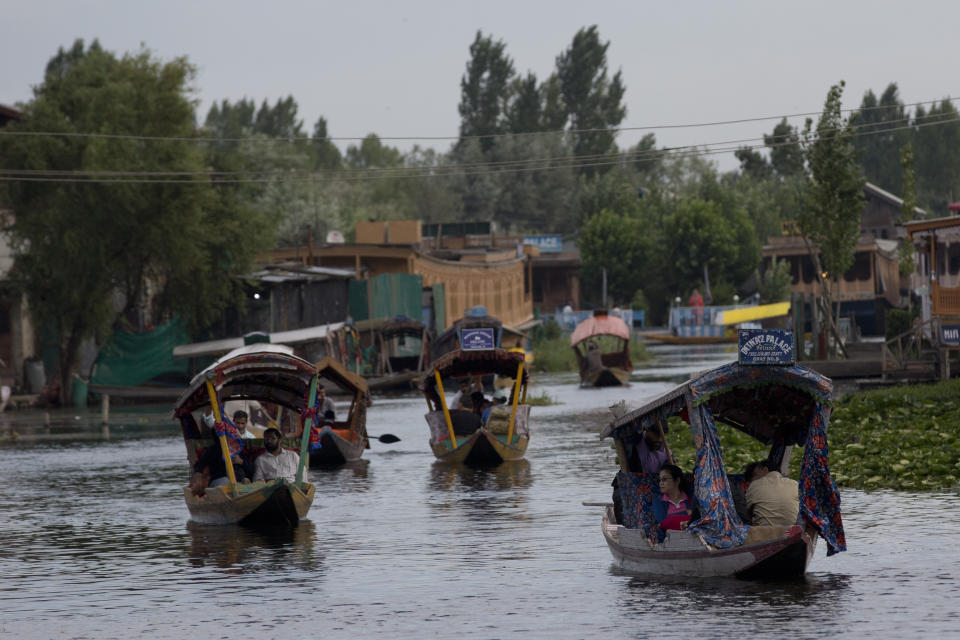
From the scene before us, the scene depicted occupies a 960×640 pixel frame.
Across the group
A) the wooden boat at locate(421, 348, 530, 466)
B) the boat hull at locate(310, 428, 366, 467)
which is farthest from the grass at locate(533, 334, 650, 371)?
the wooden boat at locate(421, 348, 530, 466)

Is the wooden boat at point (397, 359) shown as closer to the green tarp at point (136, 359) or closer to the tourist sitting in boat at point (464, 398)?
the green tarp at point (136, 359)

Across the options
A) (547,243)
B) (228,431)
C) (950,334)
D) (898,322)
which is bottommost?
(228,431)

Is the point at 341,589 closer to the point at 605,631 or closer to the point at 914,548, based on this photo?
the point at 605,631

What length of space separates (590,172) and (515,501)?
343ft

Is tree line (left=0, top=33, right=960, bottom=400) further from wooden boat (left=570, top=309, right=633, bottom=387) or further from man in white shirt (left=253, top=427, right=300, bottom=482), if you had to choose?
man in white shirt (left=253, top=427, right=300, bottom=482)

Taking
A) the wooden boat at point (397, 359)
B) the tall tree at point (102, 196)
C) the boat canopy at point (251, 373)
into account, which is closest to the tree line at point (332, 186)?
the tall tree at point (102, 196)

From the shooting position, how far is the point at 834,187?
44906mm

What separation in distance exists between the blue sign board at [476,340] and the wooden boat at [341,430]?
2.38 metres

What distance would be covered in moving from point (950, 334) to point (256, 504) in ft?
66.1

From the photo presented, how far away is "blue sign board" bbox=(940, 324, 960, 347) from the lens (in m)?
33.9

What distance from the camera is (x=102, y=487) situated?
2694 cm

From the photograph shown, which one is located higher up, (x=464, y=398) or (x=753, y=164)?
(x=753, y=164)

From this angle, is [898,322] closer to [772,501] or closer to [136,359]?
[136,359]

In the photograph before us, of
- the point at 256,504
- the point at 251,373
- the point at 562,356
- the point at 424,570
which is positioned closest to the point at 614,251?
the point at 562,356
